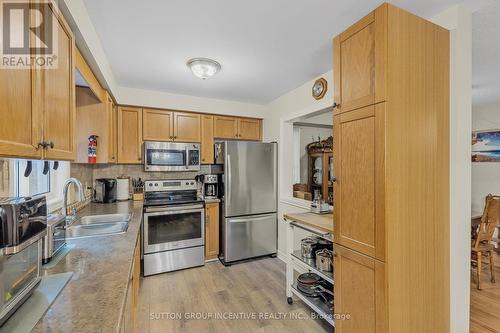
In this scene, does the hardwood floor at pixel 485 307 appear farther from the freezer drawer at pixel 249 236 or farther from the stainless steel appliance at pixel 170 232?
the stainless steel appliance at pixel 170 232

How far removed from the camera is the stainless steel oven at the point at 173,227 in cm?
282

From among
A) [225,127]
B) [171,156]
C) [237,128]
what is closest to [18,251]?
[171,156]

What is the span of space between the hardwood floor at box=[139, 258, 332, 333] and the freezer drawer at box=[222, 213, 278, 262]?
0.21m

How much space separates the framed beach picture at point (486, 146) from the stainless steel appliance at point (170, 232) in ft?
16.2

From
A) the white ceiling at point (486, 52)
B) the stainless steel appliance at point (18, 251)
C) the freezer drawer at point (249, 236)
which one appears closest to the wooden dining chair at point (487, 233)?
the white ceiling at point (486, 52)

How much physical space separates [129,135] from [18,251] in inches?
99.9

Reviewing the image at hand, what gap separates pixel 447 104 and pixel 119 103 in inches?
136

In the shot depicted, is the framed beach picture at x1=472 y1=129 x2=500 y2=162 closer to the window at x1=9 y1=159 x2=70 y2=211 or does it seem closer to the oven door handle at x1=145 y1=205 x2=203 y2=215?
the oven door handle at x1=145 y1=205 x2=203 y2=215

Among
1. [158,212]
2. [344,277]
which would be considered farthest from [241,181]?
[344,277]

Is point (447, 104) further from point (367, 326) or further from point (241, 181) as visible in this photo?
point (241, 181)

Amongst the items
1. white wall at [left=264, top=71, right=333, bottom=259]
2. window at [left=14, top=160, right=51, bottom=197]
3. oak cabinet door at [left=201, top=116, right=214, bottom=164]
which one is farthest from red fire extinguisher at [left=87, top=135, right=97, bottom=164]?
white wall at [left=264, top=71, right=333, bottom=259]

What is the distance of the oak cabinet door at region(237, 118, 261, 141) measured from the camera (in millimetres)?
3732

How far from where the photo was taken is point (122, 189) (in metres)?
2.99

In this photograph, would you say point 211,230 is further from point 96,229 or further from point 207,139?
point 96,229
